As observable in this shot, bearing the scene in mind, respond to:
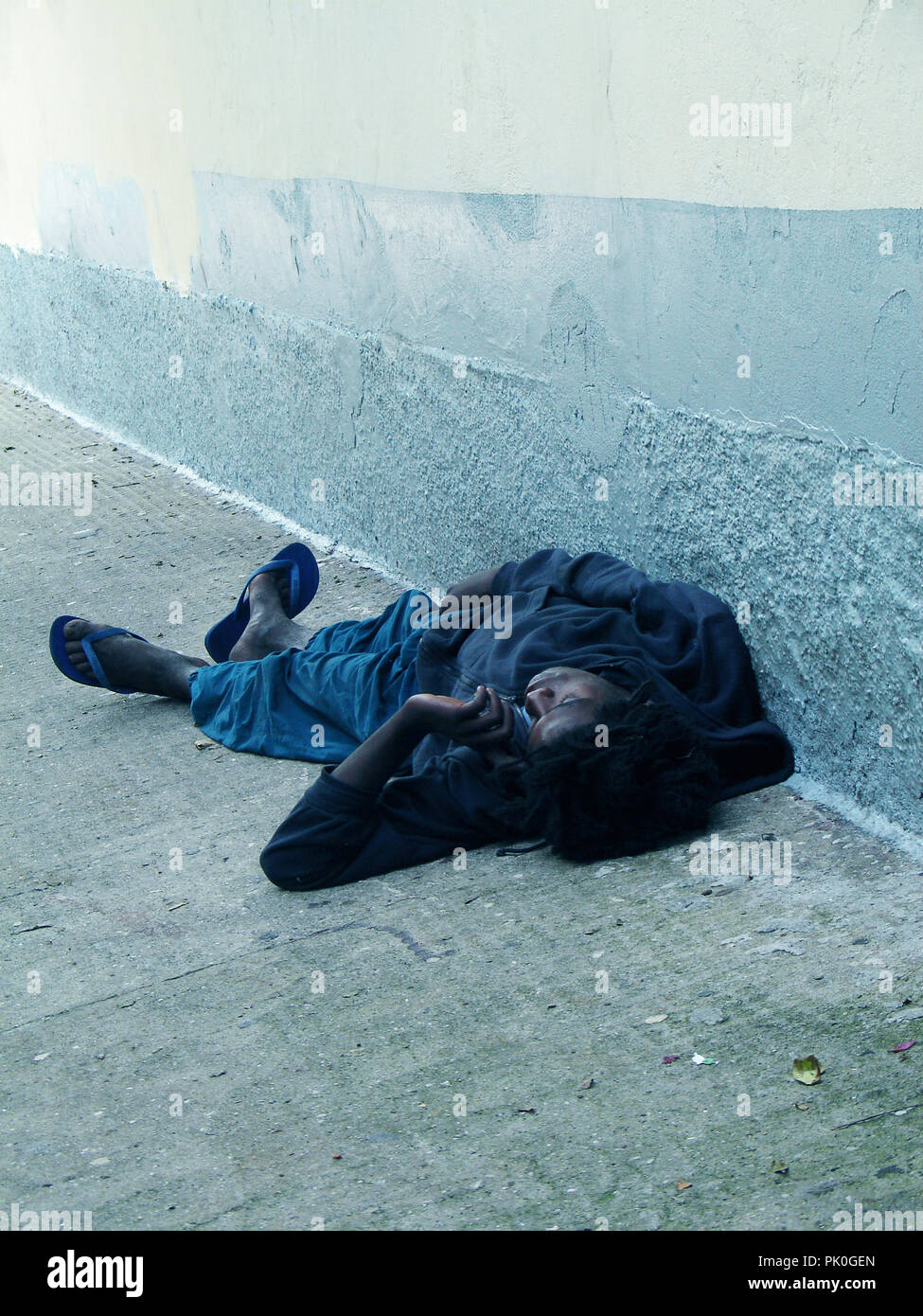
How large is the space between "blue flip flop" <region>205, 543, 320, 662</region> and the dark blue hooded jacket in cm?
113

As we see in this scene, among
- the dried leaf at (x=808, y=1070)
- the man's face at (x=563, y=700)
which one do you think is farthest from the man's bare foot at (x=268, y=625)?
the dried leaf at (x=808, y=1070)

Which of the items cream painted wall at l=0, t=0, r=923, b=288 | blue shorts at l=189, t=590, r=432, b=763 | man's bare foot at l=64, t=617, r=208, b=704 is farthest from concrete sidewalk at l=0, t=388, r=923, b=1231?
cream painted wall at l=0, t=0, r=923, b=288

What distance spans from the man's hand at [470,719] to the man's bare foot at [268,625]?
129 cm

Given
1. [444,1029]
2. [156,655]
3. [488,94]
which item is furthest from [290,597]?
[444,1029]

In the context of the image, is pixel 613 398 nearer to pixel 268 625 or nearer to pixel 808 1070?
pixel 268 625

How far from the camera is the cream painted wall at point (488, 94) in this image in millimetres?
3131

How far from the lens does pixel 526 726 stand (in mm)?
3574

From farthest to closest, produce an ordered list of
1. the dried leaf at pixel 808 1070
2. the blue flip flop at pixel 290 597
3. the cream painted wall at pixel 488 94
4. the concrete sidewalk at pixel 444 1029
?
the blue flip flop at pixel 290 597, the cream painted wall at pixel 488 94, the dried leaf at pixel 808 1070, the concrete sidewalk at pixel 444 1029

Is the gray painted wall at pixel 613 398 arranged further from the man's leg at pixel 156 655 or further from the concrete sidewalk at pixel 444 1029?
the man's leg at pixel 156 655

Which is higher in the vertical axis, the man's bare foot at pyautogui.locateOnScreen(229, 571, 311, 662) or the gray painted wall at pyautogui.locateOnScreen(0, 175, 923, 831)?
the gray painted wall at pyautogui.locateOnScreen(0, 175, 923, 831)

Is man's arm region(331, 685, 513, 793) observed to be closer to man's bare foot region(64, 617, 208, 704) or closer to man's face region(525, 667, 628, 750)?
man's face region(525, 667, 628, 750)

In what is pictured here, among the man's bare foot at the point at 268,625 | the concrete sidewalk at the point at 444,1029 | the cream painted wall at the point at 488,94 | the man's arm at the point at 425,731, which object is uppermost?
the cream painted wall at the point at 488,94

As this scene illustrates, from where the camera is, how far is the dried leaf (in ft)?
8.18

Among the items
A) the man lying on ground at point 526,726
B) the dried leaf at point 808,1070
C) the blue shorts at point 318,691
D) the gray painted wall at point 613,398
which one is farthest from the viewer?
the blue shorts at point 318,691
